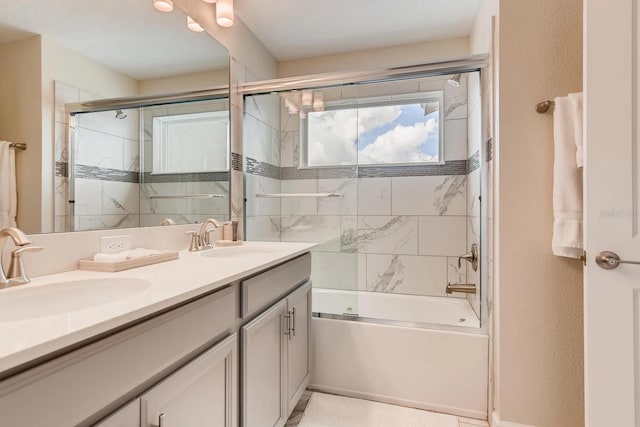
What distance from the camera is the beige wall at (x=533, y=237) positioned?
1.46 meters

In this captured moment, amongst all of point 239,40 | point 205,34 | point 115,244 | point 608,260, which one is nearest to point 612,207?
point 608,260

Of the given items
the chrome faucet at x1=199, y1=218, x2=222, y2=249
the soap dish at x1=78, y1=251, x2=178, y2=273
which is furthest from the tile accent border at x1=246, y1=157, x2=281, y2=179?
the soap dish at x1=78, y1=251, x2=178, y2=273

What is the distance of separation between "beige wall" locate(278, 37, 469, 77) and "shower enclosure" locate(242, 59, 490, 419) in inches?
9.1

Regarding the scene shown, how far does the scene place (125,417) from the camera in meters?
0.68

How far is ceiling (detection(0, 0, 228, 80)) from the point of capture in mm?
981

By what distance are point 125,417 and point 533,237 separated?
5.48 ft

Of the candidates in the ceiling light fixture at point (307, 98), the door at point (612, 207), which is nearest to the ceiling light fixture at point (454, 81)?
the ceiling light fixture at point (307, 98)

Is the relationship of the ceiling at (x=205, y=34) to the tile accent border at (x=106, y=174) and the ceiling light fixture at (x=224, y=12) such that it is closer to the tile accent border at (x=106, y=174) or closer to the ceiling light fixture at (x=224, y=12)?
the ceiling light fixture at (x=224, y=12)

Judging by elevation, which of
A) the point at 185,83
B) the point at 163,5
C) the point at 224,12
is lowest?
the point at 185,83

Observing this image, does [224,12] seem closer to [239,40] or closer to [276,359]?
[239,40]

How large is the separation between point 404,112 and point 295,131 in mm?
1084

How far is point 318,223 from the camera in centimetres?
233

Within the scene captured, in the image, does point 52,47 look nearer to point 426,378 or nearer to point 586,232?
point 586,232

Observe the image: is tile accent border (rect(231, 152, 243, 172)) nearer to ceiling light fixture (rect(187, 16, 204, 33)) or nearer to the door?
ceiling light fixture (rect(187, 16, 204, 33))
